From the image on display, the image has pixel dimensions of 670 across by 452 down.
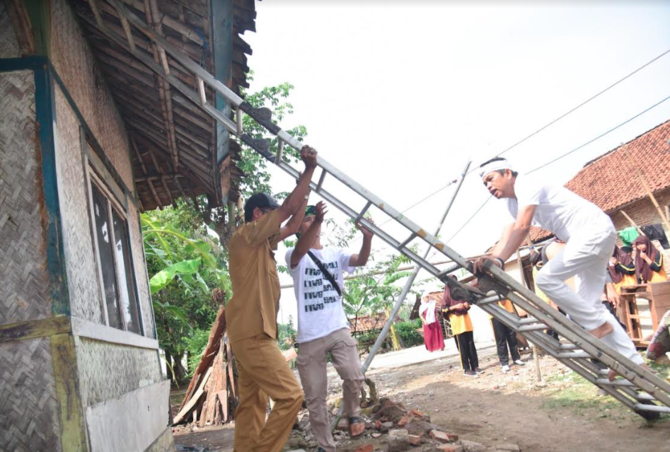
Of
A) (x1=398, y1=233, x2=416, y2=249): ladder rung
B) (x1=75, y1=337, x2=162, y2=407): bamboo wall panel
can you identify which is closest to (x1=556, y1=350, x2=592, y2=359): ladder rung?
(x1=398, y1=233, x2=416, y2=249): ladder rung

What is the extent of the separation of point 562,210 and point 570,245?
0.92ft

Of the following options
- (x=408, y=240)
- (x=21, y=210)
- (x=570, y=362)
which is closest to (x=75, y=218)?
(x=21, y=210)

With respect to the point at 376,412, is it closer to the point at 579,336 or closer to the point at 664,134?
the point at 579,336

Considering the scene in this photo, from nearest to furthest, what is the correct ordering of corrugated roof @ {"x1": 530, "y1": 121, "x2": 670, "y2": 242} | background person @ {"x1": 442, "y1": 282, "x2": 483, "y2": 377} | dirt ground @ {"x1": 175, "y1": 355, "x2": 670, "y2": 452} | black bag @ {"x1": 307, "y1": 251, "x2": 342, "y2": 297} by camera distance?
dirt ground @ {"x1": 175, "y1": 355, "x2": 670, "y2": 452}, black bag @ {"x1": 307, "y1": 251, "x2": 342, "y2": 297}, background person @ {"x1": 442, "y1": 282, "x2": 483, "y2": 377}, corrugated roof @ {"x1": 530, "y1": 121, "x2": 670, "y2": 242}

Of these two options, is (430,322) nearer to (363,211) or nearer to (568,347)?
(568,347)

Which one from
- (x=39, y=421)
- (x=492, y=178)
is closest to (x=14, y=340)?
(x=39, y=421)

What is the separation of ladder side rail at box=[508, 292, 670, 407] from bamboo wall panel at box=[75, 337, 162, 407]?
2633 millimetres

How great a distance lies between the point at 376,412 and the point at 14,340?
3870 mm

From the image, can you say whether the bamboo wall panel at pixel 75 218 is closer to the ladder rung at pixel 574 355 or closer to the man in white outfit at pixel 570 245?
the man in white outfit at pixel 570 245

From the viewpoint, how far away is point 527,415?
5254 mm

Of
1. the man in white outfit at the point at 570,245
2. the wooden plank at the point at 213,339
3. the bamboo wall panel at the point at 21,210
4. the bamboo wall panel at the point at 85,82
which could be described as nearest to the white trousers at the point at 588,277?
the man in white outfit at the point at 570,245

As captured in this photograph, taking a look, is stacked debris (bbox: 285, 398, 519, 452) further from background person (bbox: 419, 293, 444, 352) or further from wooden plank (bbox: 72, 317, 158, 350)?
background person (bbox: 419, 293, 444, 352)

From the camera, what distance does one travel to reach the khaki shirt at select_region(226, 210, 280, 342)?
323 centimetres

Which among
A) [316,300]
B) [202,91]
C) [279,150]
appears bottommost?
[316,300]
